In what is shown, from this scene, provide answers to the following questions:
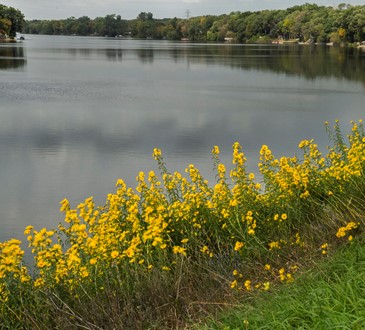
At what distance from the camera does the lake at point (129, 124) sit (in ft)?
40.3

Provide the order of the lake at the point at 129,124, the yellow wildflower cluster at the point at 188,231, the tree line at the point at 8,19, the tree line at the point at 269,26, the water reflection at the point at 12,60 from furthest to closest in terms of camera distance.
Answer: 1. the tree line at the point at 8,19
2. the tree line at the point at 269,26
3. the water reflection at the point at 12,60
4. the lake at the point at 129,124
5. the yellow wildflower cluster at the point at 188,231

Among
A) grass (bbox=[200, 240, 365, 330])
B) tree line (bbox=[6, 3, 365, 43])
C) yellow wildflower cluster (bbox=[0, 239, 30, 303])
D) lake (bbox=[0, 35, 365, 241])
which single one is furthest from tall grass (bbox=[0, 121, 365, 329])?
tree line (bbox=[6, 3, 365, 43])

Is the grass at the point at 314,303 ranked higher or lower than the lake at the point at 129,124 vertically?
higher

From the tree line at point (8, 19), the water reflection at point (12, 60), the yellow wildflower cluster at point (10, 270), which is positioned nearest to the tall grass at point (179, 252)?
the yellow wildflower cluster at point (10, 270)

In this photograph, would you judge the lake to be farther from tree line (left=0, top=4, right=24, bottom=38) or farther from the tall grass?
tree line (left=0, top=4, right=24, bottom=38)

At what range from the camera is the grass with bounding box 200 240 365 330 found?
11.3ft

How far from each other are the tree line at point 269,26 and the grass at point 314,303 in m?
95.0

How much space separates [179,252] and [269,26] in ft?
464

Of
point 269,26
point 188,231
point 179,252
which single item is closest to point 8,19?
point 269,26

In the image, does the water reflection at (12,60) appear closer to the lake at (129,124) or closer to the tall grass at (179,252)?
the lake at (129,124)

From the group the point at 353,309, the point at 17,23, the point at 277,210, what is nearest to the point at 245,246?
the point at 277,210

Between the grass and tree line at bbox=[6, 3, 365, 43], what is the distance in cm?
9495

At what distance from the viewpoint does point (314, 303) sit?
362cm

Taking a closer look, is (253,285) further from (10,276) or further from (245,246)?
(10,276)
